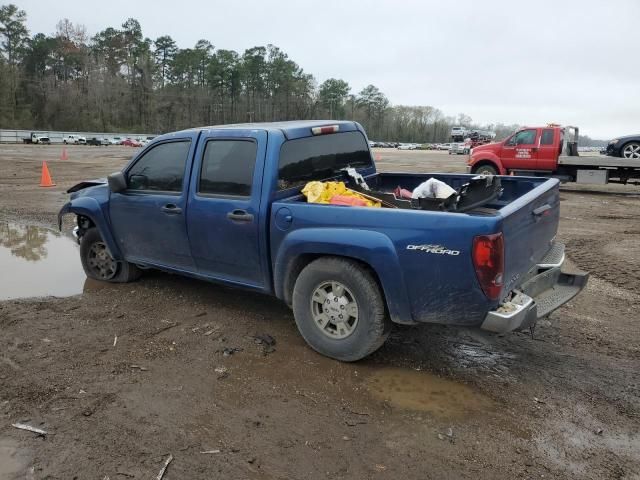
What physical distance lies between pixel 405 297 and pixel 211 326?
6.75 feet

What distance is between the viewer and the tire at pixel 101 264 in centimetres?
Answer: 600

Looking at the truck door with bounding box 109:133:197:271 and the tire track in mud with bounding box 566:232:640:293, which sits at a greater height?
the truck door with bounding box 109:133:197:271

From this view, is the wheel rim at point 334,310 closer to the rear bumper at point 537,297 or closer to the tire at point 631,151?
the rear bumper at point 537,297

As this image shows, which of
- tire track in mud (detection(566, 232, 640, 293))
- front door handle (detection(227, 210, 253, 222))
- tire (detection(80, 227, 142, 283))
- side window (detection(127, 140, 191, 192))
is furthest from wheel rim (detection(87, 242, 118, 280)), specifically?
tire track in mud (detection(566, 232, 640, 293))

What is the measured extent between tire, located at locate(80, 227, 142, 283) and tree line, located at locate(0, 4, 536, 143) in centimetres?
8888

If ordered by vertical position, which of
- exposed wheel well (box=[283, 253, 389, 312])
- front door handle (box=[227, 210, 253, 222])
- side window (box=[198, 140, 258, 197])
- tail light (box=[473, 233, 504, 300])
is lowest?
exposed wheel well (box=[283, 253, 389, 312])

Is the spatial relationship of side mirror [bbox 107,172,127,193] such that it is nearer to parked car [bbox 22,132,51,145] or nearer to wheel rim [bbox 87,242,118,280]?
wheel rim [bbox 87,242,118,280]

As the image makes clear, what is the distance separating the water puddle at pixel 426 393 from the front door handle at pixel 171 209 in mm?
2376

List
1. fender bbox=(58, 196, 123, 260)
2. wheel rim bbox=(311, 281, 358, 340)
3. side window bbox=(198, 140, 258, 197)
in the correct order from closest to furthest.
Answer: wheel rim bbox=(311, 281, 358, 340) < side window bbox=(198, 140, 258, 197) < fender bbox=(58, 196, 123, 260)

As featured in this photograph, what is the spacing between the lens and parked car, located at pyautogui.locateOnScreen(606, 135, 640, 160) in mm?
15812

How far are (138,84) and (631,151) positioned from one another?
98205mm

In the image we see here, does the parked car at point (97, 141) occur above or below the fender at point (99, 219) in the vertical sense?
above

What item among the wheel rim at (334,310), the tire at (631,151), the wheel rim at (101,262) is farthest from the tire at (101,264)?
the tire at (631,151)

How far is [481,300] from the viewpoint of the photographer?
3361 millimetres
